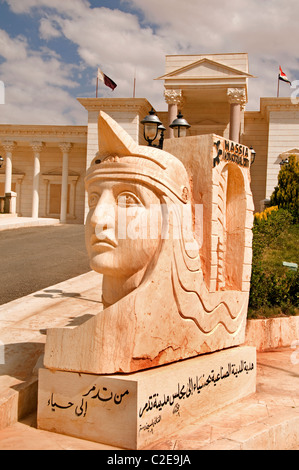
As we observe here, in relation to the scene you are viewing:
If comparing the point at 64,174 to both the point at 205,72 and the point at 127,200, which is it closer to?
the point at 205,72

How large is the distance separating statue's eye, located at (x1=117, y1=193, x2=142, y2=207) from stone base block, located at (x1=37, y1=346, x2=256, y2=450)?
1324 millimetres

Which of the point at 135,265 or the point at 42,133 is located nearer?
the point at 135,265

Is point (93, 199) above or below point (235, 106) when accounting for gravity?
below

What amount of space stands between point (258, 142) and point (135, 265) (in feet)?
85.5

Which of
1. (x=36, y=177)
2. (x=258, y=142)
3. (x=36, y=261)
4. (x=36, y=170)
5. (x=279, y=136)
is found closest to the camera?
(x=36, y=261)

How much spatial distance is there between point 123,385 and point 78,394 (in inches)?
16.2

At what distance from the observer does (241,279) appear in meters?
5.07

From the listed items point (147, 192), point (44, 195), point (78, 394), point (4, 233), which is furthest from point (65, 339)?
point (44, 195)

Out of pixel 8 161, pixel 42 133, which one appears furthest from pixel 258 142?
pixel 8 161

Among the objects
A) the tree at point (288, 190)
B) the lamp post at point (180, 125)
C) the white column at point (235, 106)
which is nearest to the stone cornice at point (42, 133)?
the white column at point (235, 106)

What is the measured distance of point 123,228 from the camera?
3758 millimetres

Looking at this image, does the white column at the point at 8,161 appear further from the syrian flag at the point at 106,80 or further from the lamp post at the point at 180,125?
the lamp post at the point at 180,125
